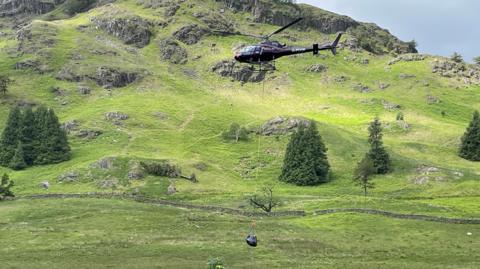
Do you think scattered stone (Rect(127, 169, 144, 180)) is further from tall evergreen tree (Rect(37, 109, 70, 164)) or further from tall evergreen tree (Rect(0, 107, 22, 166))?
tall evergreen tree (Rect(0, 107, 22, 166))

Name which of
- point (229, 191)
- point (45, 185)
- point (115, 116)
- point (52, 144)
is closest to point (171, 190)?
point (229, 191)

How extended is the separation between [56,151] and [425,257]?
111m

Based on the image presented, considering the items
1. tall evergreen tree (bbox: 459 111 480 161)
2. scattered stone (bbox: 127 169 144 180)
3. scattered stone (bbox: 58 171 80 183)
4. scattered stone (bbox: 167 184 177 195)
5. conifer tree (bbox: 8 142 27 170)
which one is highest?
tall evergreen tree (bbox: 459 111 480 161)

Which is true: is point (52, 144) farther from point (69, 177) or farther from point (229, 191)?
point (229, 191)

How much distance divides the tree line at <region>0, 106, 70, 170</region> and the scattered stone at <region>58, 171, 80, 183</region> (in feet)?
60.1

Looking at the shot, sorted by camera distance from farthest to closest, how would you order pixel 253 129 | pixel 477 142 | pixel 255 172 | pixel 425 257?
pixel 253 129 → pixel 477 142 → pixel 255 172 → pixel 425 257

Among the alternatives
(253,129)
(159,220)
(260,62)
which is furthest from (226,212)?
(253,129)

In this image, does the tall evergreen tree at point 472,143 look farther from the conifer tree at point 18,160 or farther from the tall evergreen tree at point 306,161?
the conifer tree at point 18,160

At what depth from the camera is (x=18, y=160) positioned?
14775 cm

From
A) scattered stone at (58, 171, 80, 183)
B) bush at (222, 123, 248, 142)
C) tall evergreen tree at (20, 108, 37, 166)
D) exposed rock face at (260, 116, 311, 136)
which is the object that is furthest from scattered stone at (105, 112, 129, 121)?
scattered stone at (58, 171, 80, 183)

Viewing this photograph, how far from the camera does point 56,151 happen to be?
15112 centimetres

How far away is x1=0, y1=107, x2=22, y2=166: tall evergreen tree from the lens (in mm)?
152375

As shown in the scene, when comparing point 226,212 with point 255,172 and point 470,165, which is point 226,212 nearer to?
point 255,172

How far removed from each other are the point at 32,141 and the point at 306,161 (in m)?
77.2
